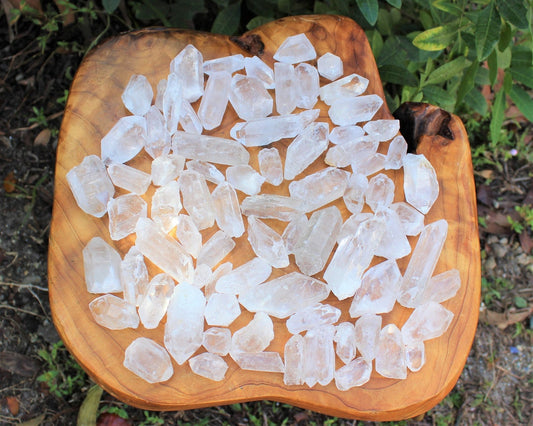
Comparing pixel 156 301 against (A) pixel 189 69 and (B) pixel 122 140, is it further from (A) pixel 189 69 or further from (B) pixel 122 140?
(A) pixel 189 69

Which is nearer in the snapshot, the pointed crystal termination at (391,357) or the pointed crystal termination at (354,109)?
the pointed crystal termination at (391,357)

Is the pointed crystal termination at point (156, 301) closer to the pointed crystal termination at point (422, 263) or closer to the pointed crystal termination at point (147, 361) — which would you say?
the pointed crystal termination at point (147, 361)

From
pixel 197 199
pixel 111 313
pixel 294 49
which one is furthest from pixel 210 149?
pixel 111 313

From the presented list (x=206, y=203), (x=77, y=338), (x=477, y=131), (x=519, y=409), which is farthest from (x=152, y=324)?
(x=477, y=131)

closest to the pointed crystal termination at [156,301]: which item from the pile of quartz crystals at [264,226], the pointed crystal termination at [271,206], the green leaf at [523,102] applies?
the pile of quartz crystals at [264,226]

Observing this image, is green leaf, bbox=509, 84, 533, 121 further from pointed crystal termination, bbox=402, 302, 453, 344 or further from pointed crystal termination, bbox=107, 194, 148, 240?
pointed crystal termination, bbox=107, 194, 148, 240

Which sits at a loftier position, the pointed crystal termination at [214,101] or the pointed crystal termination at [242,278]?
the pointed crystal termination at [214,101]

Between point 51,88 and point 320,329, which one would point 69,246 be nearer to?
point 320,329
